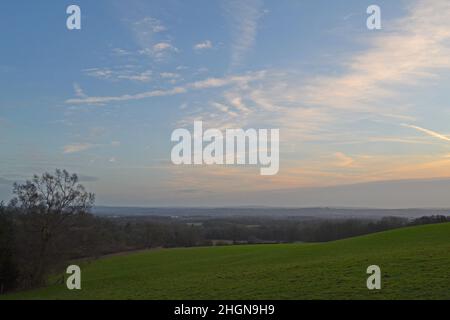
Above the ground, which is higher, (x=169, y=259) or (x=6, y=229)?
(x=6, y=229)

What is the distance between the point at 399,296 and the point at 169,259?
44095mm

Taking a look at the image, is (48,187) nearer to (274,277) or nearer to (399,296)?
(274,277)

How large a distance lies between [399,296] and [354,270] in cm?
797

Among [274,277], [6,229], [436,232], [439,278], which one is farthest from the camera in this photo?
[436,232]

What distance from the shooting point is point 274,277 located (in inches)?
1021
